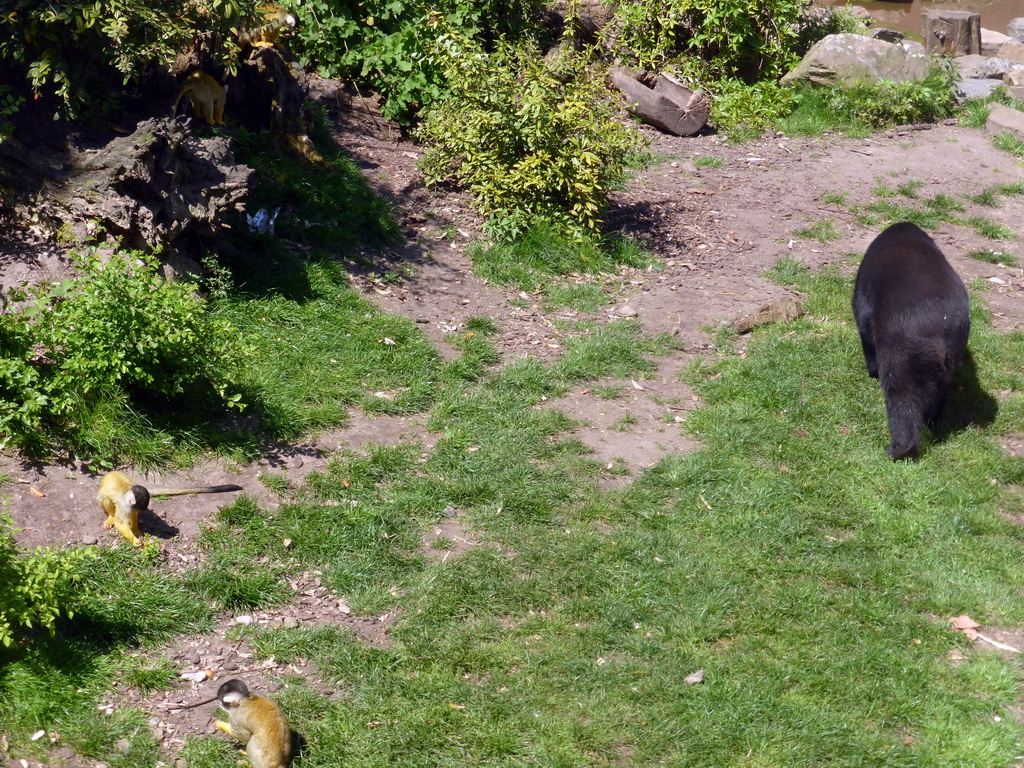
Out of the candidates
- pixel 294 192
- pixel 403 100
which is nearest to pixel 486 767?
pixel 294 192

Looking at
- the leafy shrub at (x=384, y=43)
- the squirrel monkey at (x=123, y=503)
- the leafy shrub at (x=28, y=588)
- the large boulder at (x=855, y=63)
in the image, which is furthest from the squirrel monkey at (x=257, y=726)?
the large boulder at (x=855, y=63)

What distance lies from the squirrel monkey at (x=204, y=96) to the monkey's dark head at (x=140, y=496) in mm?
3861

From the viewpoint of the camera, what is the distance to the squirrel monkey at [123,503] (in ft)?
16.8

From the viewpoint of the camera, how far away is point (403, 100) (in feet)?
33.9

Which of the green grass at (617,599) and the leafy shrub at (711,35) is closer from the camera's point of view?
the green grass at (617,599)

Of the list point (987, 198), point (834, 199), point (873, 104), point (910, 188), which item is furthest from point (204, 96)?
point (873, 104)

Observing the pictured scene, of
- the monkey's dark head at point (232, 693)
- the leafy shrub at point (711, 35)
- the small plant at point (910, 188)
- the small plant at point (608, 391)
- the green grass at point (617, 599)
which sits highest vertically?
the leafy shrub at point (711, 35)

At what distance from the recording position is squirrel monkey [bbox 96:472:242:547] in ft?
16.8

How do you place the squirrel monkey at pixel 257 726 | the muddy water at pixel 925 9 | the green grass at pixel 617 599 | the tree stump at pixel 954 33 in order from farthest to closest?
the muddy water at pixel 925 9 → the tree stump at pixel 954 33 → the green grass at pixel 617 599 → the squirrel monkey at pixel 257 726

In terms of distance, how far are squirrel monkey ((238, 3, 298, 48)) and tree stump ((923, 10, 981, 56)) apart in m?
12.1

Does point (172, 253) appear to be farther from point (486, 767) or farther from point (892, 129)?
point (892, 129)

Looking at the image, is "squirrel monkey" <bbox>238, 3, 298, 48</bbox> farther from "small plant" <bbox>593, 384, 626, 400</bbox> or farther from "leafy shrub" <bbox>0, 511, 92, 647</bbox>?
"leafy shrub" <bbox>0, 511, 92, 647</bbox>

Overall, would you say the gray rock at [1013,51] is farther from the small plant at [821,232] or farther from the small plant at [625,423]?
the small plant at [625,423]

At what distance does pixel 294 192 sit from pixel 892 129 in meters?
8.50
